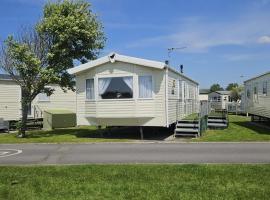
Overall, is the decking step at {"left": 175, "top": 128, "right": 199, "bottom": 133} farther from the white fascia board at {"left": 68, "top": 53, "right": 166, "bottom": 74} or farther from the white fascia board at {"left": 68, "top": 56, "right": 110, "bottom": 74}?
the white fascia board at {"left": 68, "top": 56, "right": 110, "bottom": 74}

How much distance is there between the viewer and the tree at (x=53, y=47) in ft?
74.3

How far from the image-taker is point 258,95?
89.1 feet

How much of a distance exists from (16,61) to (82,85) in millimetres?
3830

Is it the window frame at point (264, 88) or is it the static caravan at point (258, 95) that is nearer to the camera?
the static caravan at point (258, 95)

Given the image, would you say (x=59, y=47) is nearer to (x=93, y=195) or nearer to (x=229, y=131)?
(x=229, y=131)

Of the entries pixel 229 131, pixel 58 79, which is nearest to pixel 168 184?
pixel 229 131

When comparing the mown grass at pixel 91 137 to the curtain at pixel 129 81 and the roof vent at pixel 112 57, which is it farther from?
the roof vent at pixel 112 57

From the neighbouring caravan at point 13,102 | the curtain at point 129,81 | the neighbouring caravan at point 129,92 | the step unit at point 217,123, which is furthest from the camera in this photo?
the neighbouring caravan at point 13,102

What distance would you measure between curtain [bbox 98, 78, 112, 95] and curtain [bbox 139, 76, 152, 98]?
154 cm

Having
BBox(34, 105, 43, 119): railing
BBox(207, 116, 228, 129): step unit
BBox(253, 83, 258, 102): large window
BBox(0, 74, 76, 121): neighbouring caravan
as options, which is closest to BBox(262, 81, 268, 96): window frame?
BBox(253, 83, 258, 102): large window

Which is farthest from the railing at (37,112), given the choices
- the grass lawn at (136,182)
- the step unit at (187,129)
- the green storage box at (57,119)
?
the grass lawn at (136,182)

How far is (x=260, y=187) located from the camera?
8.40m

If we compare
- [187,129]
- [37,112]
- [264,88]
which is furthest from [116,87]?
[37,112]

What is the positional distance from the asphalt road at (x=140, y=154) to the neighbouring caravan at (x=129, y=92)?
3.76 meters
